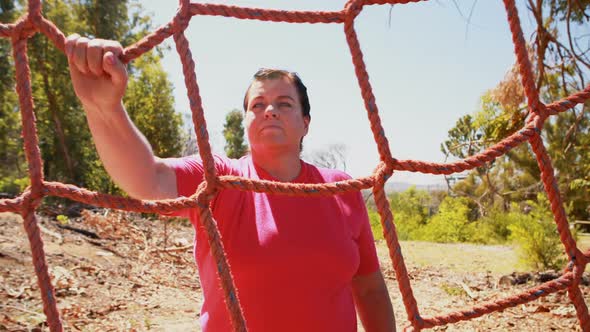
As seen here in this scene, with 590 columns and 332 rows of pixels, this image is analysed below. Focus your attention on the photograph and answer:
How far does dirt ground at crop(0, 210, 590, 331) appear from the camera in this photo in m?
2.41

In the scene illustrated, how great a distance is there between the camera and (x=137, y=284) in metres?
3.13

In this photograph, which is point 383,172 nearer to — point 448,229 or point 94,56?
point 94,56

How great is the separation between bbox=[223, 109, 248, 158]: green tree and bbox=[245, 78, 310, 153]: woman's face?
47.6 feet

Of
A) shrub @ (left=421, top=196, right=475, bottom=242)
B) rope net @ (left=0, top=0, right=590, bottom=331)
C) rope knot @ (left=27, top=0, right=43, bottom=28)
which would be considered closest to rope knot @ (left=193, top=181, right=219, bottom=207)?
rope net @ (left=0, top=0, right=590, bottom=331)

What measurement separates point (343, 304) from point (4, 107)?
43.0ft

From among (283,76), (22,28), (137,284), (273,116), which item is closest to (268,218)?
(273,116)

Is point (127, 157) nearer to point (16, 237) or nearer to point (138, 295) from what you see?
point (138, 295)

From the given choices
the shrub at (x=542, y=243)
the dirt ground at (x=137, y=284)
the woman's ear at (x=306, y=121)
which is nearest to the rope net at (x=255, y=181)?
the woman's ear at (x=306, y=121)

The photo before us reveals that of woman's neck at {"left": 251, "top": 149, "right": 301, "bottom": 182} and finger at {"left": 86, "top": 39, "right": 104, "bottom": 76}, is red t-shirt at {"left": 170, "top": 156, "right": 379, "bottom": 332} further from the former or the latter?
finger at {"left": 86, "top": 39, "right": 104, "bottom": 76}

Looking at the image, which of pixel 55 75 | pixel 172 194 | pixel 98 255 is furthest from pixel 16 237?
pixel 55 75

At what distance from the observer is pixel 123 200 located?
80 cm

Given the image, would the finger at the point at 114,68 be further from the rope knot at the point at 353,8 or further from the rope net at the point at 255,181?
the rope knot at the point at 353,8

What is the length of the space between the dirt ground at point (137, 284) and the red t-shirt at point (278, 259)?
60.0 inches

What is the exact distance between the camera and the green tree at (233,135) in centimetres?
1585
